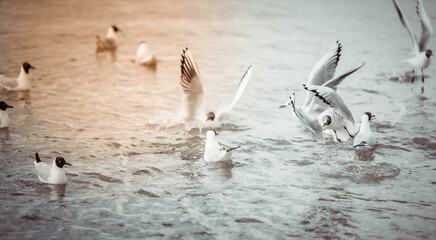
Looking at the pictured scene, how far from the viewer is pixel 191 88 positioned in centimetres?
828

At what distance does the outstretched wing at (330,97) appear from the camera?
7.45 metres

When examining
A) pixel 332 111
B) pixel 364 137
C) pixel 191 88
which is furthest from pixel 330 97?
pixel 191 88

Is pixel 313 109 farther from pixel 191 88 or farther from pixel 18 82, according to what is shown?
pixel 18 82

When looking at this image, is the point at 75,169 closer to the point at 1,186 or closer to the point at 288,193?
the point at 1,186

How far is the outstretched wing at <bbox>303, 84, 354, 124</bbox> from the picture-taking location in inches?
293

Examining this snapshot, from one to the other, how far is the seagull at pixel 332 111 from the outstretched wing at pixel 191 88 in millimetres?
1538

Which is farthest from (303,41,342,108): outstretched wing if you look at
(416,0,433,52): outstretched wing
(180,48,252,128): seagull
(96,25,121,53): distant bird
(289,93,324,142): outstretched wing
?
(96,25,121,53): distant bird

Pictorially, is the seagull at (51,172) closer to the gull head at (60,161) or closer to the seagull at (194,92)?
the gull head at (60,161)

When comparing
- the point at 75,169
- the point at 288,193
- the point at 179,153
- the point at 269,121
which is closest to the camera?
the point at 288,193

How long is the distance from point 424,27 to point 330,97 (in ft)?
11.3

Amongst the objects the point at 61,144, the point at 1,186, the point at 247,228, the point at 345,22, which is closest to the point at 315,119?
the point at 247,228

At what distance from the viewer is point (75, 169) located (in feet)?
24.1

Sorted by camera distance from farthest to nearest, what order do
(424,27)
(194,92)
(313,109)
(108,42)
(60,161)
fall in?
(108,42), (424,27), (313,109), (194,92), (60,161)

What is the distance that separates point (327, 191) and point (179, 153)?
2.07 meters
